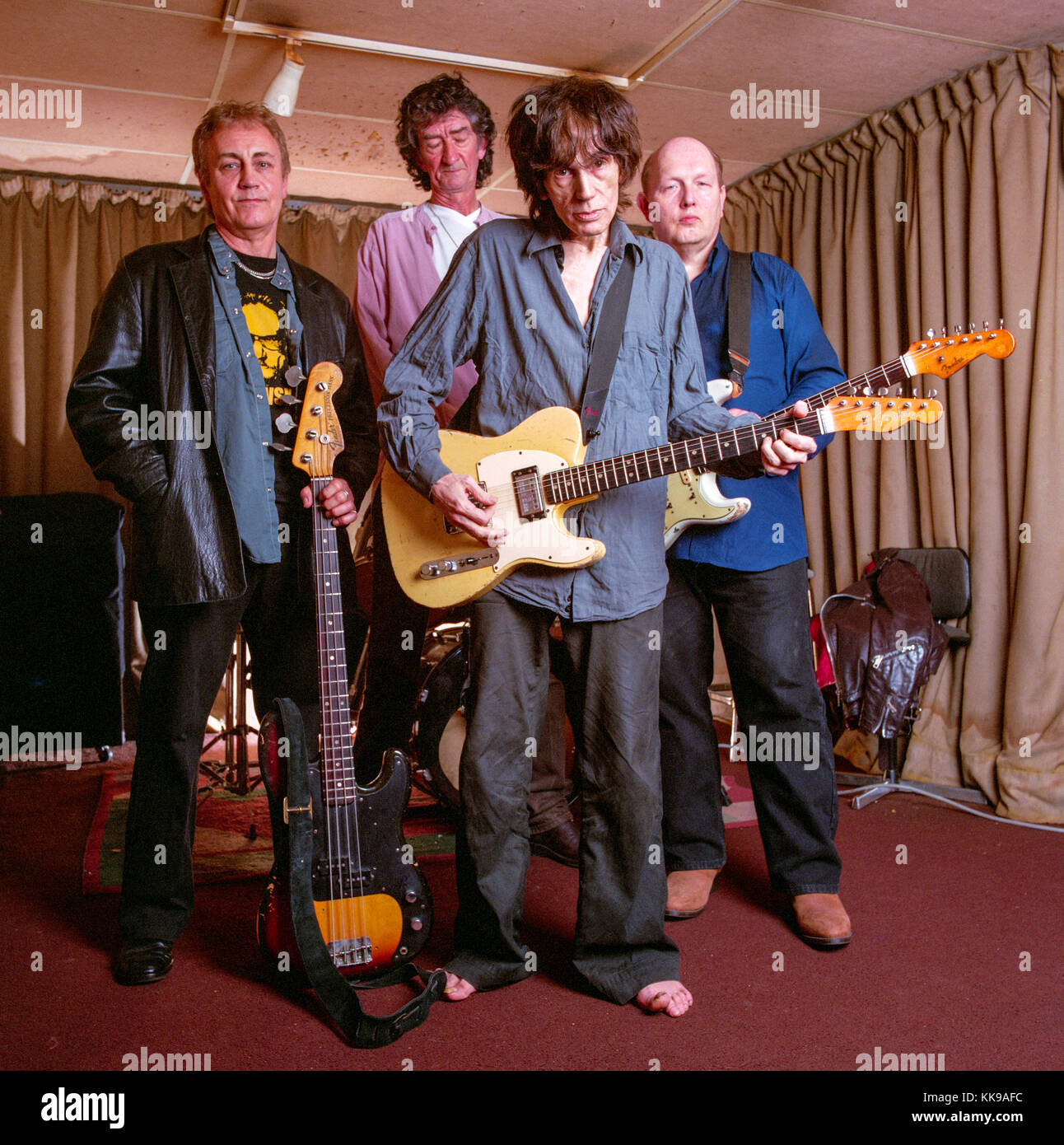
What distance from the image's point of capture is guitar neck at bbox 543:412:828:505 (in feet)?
5.76

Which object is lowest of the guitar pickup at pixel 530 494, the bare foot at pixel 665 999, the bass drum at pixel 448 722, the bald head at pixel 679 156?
the bare foot at pixel 665 999

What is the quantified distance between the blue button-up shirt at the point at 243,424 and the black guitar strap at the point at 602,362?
0.70m

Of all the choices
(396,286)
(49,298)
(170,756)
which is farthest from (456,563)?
(49,298)

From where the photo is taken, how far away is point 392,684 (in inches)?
103

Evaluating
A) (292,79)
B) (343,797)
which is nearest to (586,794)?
(343,797)

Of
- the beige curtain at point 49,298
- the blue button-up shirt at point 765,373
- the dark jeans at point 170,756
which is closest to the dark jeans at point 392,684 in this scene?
the dark jeans at point 170,756

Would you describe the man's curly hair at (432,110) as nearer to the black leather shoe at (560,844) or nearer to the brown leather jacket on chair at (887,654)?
the black leather shoe at (560,844)

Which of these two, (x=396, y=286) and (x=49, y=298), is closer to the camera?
(x=396, y=286)

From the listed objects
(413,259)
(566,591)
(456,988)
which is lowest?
(456,988)

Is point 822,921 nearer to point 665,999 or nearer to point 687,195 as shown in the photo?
point 665,999

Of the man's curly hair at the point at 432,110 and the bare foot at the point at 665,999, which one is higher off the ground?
the man's curly hair at the point at 432,110

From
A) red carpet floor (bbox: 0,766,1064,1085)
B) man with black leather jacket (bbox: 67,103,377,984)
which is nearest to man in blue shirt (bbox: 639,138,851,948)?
red carpet floor (bbox: 0,766,1064,1085)

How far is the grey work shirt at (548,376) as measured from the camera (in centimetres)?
182

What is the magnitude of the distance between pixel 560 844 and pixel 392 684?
0.68m
